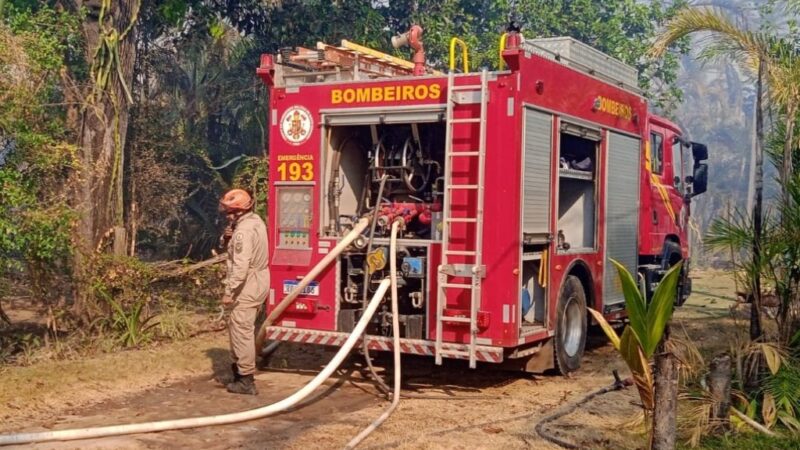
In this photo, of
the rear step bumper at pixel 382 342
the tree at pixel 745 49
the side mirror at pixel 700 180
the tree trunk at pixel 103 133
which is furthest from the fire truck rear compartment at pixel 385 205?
the side mirror at pixel 700 180

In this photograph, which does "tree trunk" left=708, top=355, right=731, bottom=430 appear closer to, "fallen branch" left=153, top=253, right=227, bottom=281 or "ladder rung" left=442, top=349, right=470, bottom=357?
"ladder rung" left=442, top=349, right=470, bottom=357

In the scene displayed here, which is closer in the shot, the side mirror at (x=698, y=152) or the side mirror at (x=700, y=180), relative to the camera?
the side mirror at (x=700, y=180)

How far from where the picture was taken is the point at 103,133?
11.4m

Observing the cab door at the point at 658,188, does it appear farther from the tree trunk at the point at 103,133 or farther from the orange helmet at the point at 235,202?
the tree trunk at the point at 103,133

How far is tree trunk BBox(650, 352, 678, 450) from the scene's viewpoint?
544 centimetres

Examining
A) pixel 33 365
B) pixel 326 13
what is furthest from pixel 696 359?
pixel 326 13

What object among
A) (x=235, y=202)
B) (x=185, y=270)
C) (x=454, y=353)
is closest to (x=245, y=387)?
(x=235, y=202)

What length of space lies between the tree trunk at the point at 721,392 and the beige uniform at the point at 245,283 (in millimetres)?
3966

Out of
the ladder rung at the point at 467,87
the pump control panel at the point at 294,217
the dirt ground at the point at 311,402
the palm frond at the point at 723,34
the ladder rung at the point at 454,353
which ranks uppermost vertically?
the palm frond at the point at 723,34

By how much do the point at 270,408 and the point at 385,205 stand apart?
105 inches

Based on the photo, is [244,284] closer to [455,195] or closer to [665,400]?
[455,195]

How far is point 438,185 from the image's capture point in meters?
8.80

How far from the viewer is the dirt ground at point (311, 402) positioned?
255 inches

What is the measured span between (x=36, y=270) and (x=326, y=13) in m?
9.09
